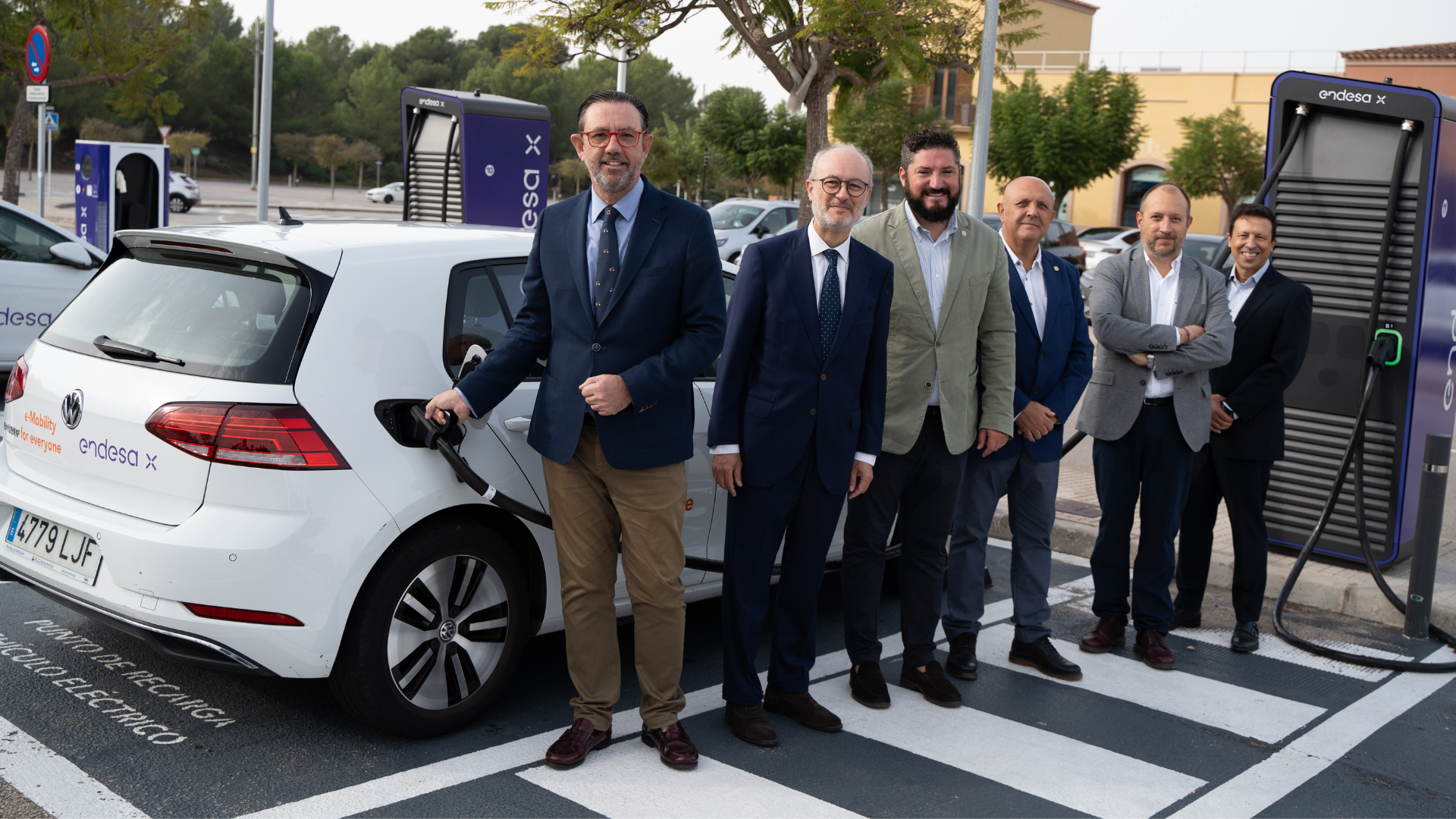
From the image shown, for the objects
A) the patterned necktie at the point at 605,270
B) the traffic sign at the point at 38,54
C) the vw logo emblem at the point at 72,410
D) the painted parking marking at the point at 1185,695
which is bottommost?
the painted parking marking at the point at 1185,695

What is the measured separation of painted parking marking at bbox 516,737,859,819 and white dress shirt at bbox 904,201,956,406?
4.96 feet

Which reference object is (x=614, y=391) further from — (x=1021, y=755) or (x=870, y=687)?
(x=1021, y=755)

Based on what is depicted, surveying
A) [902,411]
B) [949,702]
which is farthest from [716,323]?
[949,702]

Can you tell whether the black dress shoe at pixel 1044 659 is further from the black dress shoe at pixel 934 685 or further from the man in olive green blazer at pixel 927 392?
the man in olive green blazer at pixel 927 392

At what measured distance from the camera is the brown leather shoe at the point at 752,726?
407 centimetres

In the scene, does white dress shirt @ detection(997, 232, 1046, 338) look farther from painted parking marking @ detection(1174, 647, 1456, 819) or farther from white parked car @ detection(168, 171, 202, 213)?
white parked car @ detection(168, 171, 202, 213)

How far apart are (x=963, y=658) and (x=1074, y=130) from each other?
38276 mm

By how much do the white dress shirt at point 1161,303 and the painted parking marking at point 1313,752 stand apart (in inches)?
55.0

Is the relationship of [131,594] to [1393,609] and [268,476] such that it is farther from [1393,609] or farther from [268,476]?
[1393,609]

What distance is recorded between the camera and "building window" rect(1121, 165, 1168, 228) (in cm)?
4648

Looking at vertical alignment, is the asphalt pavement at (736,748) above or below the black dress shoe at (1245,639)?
below

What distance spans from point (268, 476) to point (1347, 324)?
212 inches

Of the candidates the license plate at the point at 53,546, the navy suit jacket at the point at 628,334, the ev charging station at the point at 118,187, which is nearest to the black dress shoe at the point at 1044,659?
the navy suit jacket at the point at 628,334

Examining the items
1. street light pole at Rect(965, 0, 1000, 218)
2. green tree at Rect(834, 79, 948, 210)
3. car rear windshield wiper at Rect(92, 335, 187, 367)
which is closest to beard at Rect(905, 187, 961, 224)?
car rear windshield wiper at Rect(92, 335, 187, 367)
